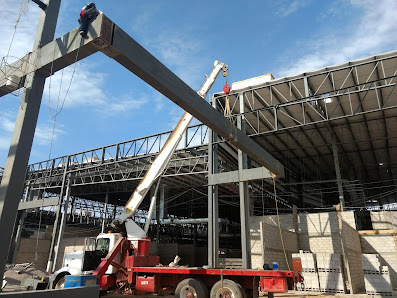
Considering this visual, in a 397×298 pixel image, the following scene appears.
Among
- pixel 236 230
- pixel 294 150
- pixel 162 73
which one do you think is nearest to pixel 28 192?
pixel 236 230

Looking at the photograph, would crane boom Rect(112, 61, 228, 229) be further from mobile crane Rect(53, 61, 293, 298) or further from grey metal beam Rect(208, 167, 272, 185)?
grey metal beam Rect(208, 167, 272, 185)

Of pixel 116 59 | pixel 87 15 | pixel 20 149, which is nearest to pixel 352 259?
pixel 116 59

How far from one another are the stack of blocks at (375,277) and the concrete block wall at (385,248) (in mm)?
4069

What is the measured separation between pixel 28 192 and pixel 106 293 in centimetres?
2748

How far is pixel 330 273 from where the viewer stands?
1549 cm

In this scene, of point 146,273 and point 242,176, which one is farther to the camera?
point 242,176

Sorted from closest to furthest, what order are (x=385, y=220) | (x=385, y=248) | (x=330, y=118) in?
(x=330, y=118), (x=385, y=248), (x=385, y=220)

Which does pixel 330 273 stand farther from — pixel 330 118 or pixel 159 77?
pixel 159 77

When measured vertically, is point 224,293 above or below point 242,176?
below

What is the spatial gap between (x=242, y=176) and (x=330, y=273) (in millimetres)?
6821

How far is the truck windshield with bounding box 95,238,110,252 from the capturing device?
1208 centimetres

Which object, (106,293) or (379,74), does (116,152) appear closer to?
(106,293)

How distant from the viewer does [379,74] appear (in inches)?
650

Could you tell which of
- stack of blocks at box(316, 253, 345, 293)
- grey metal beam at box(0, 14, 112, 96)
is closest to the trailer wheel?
grey metal beam at box(0, 14, 112, 96)
